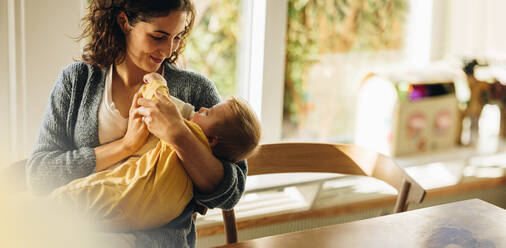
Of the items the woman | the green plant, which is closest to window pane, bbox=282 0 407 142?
the green plant

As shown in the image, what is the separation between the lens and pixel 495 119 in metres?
2.69

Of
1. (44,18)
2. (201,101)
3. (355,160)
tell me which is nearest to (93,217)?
(201,101)

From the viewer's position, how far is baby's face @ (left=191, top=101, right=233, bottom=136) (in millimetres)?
1255

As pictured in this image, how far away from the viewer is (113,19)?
1.28m

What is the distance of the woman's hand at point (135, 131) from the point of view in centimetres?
124

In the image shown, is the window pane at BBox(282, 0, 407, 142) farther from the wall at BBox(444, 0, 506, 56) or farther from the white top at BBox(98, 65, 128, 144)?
the white top at BBox(98, 65, 128, 144)

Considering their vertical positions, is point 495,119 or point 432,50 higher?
point 432,50

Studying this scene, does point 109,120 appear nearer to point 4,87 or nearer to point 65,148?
point 65,148

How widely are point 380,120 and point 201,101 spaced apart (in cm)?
114

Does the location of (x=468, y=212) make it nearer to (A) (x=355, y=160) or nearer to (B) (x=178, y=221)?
(A) (x=355, y=160)

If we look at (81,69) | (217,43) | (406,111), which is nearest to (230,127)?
(81,69)

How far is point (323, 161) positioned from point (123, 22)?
27.6 inches

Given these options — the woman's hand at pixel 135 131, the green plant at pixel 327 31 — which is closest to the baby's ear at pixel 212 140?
the woman's hand at pixel 135 131

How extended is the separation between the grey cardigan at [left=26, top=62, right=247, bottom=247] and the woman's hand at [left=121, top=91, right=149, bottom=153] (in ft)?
0.27
